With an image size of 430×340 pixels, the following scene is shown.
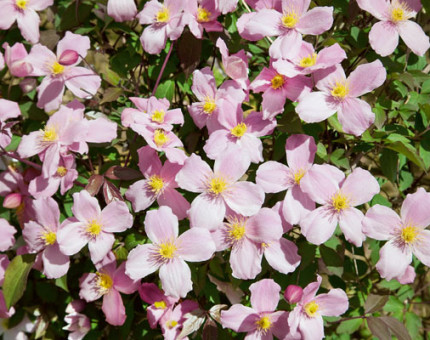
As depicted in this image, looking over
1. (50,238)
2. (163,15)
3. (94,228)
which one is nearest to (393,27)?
(163,15)

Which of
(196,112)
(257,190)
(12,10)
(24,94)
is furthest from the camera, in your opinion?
(24,94)

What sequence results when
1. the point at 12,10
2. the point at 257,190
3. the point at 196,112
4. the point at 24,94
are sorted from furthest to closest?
the point at 24,94 < the point at 12,10 < the point at 196,112 < the point at 257,190

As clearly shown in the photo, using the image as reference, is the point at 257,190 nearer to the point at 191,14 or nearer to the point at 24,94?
the point at 191,14

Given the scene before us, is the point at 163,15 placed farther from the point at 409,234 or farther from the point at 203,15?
the point at 409,234

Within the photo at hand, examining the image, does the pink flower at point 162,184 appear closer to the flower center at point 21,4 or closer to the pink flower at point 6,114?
the pink flower at point 6,114

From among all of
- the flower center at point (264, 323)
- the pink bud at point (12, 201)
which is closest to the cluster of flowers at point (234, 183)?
the flower center at point (264, 323)

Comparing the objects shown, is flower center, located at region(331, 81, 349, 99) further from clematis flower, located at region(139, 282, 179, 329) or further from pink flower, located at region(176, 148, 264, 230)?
clematis flower, located at region(139, 282, 179, 329)

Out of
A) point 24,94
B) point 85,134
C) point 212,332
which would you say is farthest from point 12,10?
point 212,332
